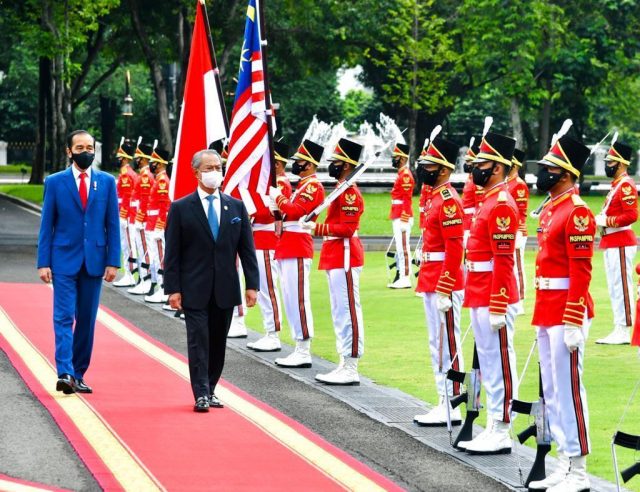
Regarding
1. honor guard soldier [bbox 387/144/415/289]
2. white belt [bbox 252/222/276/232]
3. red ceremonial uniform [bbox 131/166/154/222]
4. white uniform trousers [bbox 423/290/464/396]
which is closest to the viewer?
white uniform trousers [bbox 423/290/464/396]

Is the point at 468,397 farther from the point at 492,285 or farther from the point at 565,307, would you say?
the point at 565,307

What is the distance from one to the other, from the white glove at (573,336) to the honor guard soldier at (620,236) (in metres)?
7.41

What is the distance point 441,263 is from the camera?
11.0 m

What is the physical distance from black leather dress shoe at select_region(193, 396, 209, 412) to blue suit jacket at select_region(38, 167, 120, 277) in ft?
4.88

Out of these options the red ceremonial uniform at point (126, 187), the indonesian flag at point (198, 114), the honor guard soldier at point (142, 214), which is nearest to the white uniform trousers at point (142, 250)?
the honor guard soldier at point (142, 214)

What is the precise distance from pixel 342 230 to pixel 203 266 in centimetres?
209

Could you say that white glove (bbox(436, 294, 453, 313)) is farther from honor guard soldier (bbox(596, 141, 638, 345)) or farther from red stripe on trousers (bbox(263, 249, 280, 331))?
honor guard soldier (bbox(596, 141, 638, 345))

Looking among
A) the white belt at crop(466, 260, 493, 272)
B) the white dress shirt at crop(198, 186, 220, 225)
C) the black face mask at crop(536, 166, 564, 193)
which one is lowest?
the white belt at crop(466, 260, 493, 272)

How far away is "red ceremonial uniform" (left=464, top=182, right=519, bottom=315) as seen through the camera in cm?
962

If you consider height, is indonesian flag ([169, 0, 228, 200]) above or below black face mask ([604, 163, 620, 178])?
above

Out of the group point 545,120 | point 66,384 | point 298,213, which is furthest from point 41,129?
point 66,384

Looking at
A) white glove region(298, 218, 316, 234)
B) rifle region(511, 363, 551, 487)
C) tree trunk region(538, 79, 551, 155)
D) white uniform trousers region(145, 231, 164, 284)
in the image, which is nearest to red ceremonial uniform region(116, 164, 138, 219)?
white uniform trousers region(145, 231, 164, 284)

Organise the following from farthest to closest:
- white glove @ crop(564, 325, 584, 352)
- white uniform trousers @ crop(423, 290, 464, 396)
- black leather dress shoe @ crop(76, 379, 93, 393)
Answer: black leather dress shoe @ crop(76, 379, 93, 393) → white uniform trousers @ crop(423, 290, 464, 396) → white glove @ crop(564, 325, 584, 352)

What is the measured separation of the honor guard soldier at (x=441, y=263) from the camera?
35.3 ft
